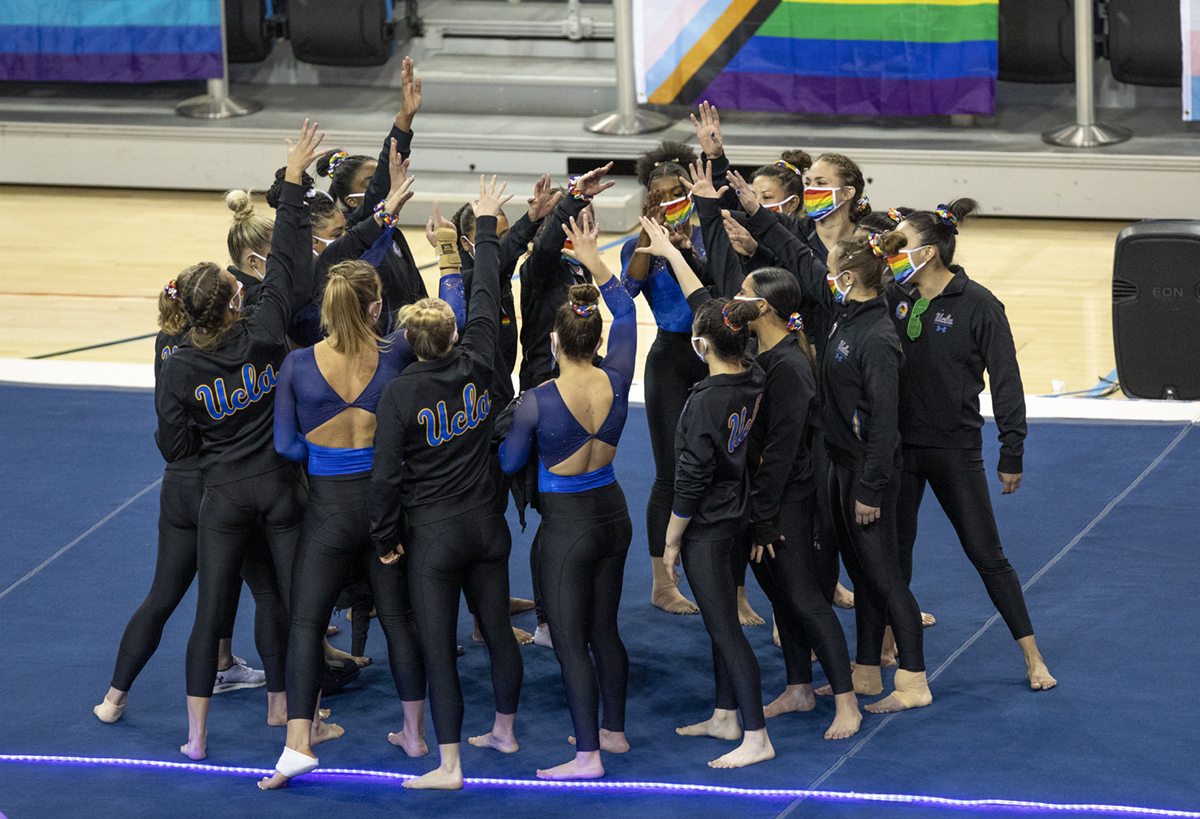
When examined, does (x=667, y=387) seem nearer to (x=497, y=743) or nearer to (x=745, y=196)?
(x=745, y=196)

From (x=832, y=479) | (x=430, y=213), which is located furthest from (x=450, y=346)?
(x=430, y=213)

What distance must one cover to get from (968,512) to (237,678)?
2.34 meters

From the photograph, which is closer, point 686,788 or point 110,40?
point 686,788

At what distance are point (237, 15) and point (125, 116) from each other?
1202 millimetres

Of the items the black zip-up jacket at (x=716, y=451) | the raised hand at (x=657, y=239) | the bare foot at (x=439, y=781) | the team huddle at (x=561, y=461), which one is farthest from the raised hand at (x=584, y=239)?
the bare foot at (x=439, y=781)

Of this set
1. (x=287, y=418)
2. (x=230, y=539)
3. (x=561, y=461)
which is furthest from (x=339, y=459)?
(x=561, y=461)

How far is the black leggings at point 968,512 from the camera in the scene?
4219mm

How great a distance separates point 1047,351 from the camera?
747 cm

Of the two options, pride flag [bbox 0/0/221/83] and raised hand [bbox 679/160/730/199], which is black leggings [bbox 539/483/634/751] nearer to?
raised hand [bbox 679/160/730/199]

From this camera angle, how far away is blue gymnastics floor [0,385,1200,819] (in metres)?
3.81

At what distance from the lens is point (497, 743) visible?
4.11m

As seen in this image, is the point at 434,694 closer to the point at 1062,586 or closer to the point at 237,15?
the point at 1062,586

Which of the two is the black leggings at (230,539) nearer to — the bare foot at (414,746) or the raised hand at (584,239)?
the bare foot at (414,746)

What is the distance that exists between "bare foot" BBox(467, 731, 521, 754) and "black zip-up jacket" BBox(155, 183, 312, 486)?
0.98 meters
